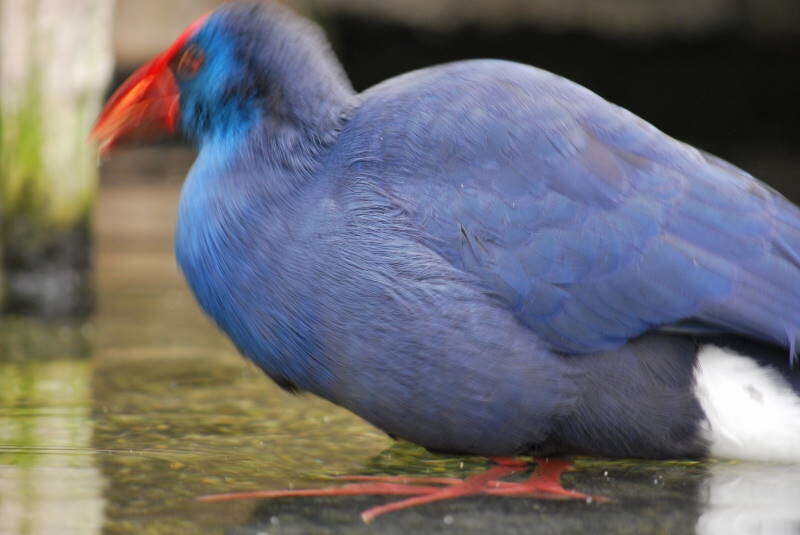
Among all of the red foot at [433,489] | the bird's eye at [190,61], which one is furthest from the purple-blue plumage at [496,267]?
the bird's eye at [190,61]

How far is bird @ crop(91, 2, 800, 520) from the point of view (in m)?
3.09

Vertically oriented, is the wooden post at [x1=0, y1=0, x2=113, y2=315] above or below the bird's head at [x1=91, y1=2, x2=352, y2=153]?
below

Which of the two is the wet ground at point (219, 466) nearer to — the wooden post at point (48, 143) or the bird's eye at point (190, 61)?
the wooden post at point (48, 143)

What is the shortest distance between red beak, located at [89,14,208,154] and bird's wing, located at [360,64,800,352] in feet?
2.38

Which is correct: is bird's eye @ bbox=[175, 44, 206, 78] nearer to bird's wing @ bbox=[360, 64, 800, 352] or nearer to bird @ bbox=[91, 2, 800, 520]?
bird @ bbox=[91, 2, 800, 520]

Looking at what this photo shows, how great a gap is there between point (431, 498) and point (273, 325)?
600 mm

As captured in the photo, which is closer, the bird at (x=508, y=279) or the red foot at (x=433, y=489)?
the red foot at (x=433, y=489)

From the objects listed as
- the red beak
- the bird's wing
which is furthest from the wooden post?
the bird's wing

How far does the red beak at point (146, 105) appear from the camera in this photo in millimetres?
3619

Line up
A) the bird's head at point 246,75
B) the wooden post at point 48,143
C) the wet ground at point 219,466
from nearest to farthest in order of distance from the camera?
the wet ground at point 219,466, the bird's head at point 246,75, the wooden post at point 48,143

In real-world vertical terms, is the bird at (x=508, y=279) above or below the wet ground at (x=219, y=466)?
above

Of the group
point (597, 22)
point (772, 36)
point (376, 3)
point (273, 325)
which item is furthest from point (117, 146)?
point (772, 36)

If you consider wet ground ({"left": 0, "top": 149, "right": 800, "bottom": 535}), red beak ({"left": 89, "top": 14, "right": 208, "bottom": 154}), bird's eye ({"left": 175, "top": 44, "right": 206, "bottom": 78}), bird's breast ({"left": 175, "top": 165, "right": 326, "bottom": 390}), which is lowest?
wet ground ({"left": 0, "top": 149, "right": 800, "bottom": 535})

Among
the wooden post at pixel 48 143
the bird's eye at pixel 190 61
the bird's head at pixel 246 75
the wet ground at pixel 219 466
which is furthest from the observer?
the wooden post at pixel 48 143
